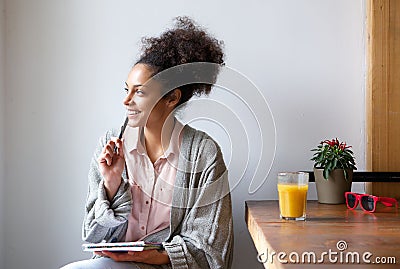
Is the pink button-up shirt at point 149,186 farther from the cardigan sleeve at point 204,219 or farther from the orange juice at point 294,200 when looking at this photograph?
the orange juice at point 294,200

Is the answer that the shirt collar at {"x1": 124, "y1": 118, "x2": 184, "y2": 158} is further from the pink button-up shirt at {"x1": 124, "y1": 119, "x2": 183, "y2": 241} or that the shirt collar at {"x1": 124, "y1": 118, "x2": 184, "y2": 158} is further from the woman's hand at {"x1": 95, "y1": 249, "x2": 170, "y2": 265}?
the woman's hand at {"x1": 95, "y1": 249, "x2": 170, "y2": 265}

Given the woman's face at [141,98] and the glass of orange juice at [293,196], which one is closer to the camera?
the glass of orange juice at [293,196]

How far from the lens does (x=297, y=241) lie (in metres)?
1.33

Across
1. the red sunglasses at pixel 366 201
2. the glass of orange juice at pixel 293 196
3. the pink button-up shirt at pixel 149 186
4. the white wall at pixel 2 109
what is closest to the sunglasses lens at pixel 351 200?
the red sunglasses at pixel 366 201

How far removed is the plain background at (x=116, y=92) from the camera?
2.22m

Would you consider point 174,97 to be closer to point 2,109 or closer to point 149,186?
point 149,186

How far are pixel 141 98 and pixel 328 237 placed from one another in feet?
2.51

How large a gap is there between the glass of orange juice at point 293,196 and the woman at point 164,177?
0.26 meters

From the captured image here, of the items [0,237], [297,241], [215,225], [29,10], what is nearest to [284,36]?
[215,225]

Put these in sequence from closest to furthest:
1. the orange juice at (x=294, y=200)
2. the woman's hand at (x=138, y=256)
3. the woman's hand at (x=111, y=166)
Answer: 1. the orange juice at (x=294, y=200)
2. the woman's hand at (x=138, y=256)
3. the woman's hand at (x=111, y=166)

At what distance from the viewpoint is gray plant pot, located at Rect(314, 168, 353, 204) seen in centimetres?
195

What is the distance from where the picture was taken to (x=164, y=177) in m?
1.95
